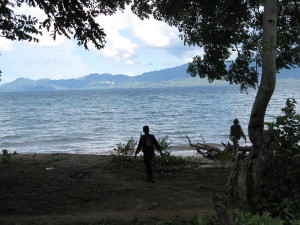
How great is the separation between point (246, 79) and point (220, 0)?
296 centimetres

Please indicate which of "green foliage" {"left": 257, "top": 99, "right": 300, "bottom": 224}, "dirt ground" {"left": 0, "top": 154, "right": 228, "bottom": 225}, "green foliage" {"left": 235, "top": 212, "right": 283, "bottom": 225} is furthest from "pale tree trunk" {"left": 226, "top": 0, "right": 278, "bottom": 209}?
"dirt ground" {"left": 0, "top": 154, "right": 228, "bottom": 225}

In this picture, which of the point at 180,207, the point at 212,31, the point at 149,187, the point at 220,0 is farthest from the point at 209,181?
the point at 220,0

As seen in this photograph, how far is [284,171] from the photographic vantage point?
5.34 m

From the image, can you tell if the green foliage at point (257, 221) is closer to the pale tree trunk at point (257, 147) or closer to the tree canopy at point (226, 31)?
the pale tree trunk at point (257, 147)

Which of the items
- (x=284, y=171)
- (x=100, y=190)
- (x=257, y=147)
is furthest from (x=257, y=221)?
(x=100, y=190)

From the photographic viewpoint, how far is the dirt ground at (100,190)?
8.44m

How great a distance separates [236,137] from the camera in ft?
48.2

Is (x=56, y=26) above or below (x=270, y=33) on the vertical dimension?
above

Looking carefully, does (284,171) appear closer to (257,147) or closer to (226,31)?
(257,147)

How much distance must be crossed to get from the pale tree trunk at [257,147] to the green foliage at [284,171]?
189mm

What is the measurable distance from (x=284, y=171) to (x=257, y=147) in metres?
0.73

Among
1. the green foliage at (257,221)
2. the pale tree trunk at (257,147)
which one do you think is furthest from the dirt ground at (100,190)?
the green foliage at (257,221)

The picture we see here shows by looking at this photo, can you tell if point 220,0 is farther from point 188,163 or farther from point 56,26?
point 188,163

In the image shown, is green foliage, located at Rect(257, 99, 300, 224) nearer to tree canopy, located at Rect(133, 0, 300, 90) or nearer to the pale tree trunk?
the pale tree trunk
